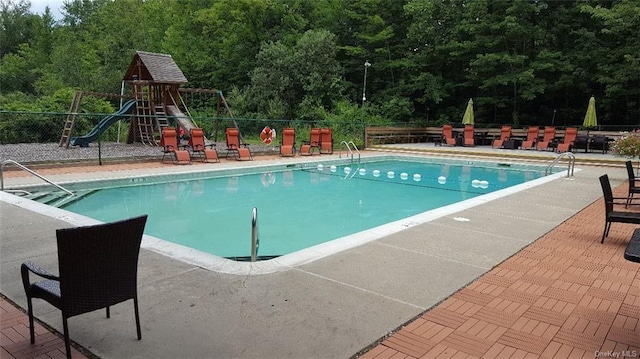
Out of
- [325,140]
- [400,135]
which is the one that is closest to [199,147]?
[325,140]

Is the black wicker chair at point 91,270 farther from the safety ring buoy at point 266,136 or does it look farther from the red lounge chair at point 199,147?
the safety ring buoy at point 266,136

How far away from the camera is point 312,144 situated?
672 inches

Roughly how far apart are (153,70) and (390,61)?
16061 mm

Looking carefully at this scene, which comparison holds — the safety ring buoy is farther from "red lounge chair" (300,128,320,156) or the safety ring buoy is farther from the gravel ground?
"red lounge chair" (300,128,320,156)

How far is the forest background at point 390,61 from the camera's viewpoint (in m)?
23.0

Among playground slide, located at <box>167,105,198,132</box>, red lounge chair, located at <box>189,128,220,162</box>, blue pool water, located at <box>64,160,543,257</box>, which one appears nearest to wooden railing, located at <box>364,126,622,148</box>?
blue pool water, located at <box>64,160,543,257</box>

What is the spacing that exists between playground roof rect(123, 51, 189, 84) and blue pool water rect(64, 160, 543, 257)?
7766mm

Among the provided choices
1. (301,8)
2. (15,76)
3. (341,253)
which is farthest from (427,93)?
(15,76)

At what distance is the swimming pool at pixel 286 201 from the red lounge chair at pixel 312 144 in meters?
2.26

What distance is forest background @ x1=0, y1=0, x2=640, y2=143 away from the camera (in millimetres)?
22969

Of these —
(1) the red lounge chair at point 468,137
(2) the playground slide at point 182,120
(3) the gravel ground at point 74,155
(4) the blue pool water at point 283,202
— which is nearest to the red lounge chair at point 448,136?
(1) the red lounge chair at point 468,137

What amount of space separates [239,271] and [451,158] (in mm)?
14694

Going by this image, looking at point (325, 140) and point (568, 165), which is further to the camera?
point (325, 140)

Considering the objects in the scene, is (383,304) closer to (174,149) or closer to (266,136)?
(174,149)
